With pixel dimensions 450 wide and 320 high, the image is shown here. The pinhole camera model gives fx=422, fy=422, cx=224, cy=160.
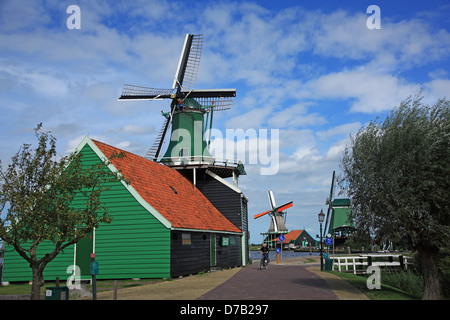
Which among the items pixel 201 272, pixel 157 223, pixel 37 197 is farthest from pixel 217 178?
pixel 37 197

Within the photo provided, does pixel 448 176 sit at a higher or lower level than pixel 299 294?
higher

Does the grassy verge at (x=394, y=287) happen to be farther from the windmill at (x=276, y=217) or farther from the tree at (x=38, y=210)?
the windmill at (x=276, y=217)


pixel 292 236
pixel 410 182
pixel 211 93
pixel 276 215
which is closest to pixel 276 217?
pixel 276 215

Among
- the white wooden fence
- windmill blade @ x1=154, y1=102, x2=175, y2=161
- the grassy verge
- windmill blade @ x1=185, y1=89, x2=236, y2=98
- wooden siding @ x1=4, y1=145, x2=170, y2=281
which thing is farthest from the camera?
windmill blade @ x1=185, y1=89, x2=236, y2=98

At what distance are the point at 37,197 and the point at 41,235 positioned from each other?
3.80 ft

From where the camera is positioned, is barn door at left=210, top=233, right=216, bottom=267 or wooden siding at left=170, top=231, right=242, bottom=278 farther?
barn door at left=210, top=233, right=216, bottom=267

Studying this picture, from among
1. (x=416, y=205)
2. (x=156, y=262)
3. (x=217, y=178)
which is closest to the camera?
(x=416, y=205)

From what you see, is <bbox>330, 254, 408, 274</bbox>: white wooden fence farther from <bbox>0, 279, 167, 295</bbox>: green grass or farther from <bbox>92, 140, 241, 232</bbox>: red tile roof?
<bbox>0, 279, 167, 295</bbox>: green grass

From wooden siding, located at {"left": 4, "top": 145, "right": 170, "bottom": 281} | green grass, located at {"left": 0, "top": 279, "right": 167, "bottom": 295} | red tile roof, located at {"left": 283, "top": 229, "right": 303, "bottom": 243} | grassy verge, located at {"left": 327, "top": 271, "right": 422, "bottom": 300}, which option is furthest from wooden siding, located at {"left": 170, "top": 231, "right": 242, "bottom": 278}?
red tile roof, located at {"left": 283, "top": 229, "right": 303, "bottom": 243}

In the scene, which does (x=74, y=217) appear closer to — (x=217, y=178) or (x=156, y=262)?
(x=156, y=262)

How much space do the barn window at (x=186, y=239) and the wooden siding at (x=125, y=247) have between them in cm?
181

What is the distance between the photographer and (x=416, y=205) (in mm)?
13164

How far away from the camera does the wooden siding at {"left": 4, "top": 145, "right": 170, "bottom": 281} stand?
20672mm

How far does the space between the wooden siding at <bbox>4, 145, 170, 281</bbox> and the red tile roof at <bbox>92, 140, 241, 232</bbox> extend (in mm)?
790
